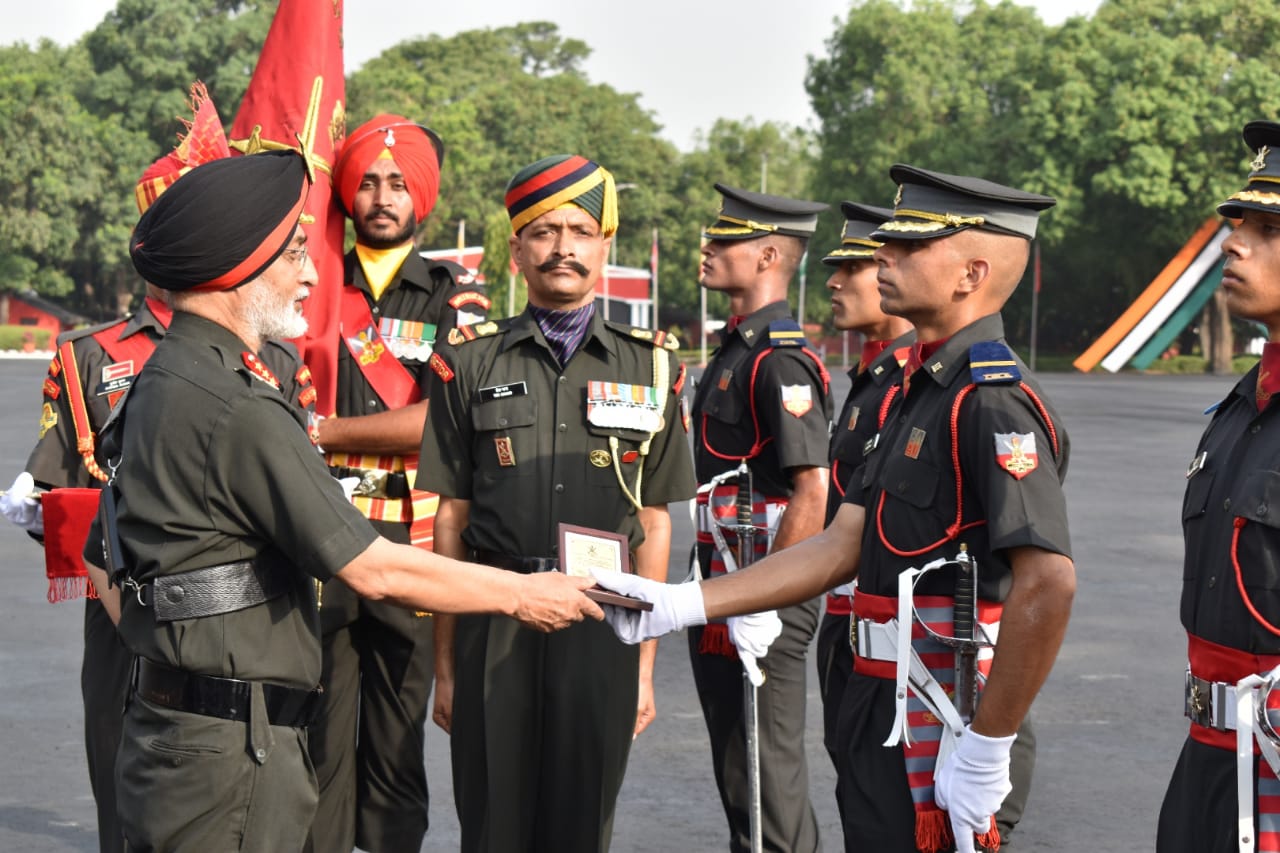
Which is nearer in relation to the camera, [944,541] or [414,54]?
[944,541]

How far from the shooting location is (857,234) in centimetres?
670

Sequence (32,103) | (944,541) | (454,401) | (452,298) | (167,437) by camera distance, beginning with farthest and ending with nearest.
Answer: (32,103)
(452,298)
(454,401)
(944,541)
(167,437)

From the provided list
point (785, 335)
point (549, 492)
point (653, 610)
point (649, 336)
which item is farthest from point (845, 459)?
point (653, 610)

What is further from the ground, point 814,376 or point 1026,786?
point 814,376

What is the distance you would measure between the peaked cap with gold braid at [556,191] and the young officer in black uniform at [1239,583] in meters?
1.99

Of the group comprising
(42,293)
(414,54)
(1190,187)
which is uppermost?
(414,54)

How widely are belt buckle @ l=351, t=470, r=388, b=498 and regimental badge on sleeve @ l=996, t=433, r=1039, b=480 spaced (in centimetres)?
278

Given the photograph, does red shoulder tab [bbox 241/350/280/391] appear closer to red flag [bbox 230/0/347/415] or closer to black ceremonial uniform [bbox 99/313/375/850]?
black ceremonial uniform [bbox 99/313/375/850]

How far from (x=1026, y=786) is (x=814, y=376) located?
2327mm

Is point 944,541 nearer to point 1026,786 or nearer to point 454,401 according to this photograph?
point 1026,786

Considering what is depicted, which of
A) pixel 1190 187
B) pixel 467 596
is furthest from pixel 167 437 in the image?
pixel 1190 187

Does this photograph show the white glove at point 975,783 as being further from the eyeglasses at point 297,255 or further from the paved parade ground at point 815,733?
the paved parade ground at point 815,733

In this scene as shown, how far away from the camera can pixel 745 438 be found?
6.49 meters

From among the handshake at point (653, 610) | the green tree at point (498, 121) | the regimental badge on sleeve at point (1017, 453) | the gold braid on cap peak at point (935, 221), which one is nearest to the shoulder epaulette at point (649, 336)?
the handshake at point (653, 610)
